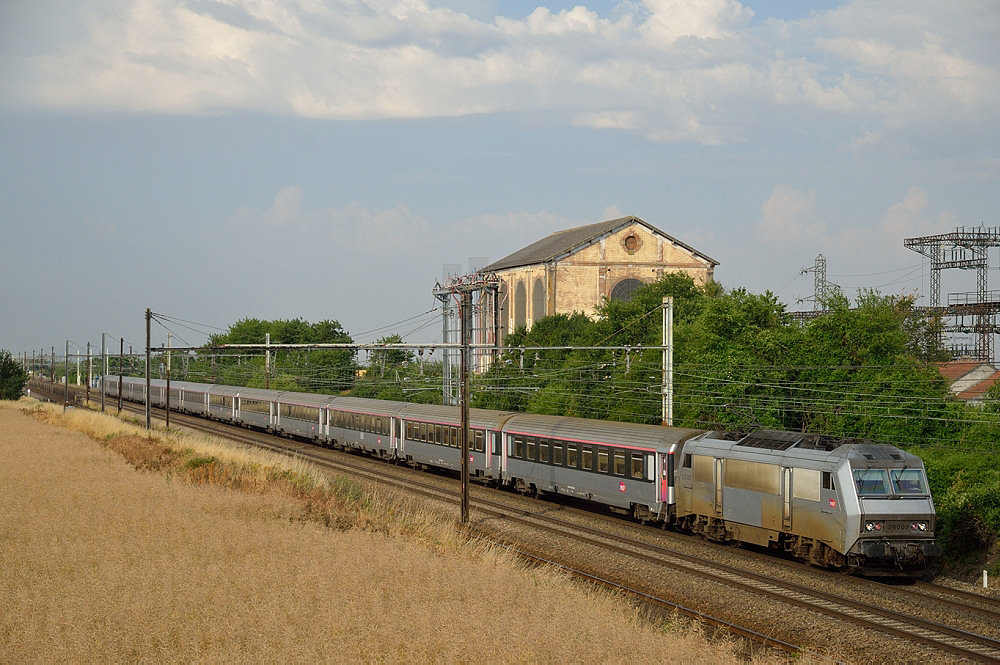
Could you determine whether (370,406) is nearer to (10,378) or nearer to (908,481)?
(908,481)

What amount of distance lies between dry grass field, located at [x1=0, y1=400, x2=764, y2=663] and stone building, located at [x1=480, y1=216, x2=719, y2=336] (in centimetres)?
5039

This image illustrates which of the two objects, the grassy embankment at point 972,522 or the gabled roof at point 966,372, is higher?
the gabled roof at point 966,372

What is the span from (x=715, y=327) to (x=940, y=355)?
2656 cm

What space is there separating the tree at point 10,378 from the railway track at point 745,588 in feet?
265

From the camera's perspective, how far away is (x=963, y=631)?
16781 millimetres

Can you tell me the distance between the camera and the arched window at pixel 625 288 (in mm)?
75562

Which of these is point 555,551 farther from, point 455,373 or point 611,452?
point 455,373

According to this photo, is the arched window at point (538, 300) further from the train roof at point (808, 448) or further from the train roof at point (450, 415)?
the train roof at point (808, 448)

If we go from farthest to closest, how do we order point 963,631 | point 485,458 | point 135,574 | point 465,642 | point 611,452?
point 485,458 < point 611,452 < point 963,631 < point 135,574 < point 465,642

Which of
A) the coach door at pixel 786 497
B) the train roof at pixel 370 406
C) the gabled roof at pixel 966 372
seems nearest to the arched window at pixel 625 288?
the gabled roof at pixel 966 372

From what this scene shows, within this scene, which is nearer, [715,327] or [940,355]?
[715,327]

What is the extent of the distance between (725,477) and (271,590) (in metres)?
13.0

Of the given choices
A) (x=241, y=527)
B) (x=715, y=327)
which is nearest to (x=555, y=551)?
(x=241, y=527)

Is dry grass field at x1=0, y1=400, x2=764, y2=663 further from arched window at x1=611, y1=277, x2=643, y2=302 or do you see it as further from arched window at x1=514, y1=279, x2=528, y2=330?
arched window at x1=514, y1=279, x2=528, y2=330
